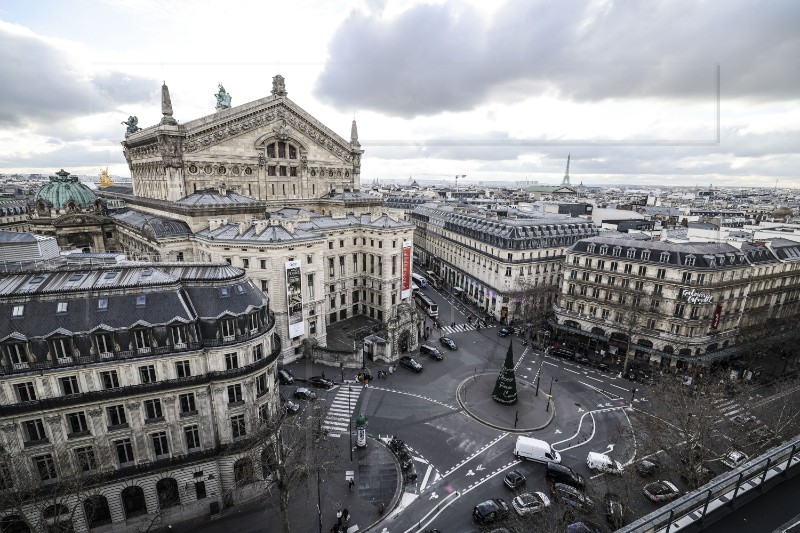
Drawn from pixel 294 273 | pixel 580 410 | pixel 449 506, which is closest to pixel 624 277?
pixel 580 410

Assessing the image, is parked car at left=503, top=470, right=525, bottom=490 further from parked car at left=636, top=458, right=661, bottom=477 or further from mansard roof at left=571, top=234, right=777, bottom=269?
mansard roof at left=571, top=234, right=777, bottom=269

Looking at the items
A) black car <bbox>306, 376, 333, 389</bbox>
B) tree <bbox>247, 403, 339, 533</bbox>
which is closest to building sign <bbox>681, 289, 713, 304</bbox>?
black car <bbox>306, 376, 333, 389</bbox>

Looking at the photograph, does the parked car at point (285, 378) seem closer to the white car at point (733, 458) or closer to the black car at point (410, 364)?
the black car at point (410, 364)

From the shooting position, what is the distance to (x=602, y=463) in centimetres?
4169

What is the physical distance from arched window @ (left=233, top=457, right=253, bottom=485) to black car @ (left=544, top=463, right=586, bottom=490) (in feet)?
96.1

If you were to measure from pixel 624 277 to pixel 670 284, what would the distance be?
255 inches

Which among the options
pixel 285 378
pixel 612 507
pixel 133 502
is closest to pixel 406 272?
pixel 285 378

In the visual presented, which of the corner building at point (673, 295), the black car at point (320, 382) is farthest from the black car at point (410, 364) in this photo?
the corner building at point (673, 295)

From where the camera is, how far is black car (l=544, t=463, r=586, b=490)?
130ft

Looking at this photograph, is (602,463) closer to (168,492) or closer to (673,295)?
(673,295)

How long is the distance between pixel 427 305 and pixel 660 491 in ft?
180

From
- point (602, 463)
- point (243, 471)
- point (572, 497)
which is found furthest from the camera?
point (602, 463)

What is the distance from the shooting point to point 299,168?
85812 millimetres

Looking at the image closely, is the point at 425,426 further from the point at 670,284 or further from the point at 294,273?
the point at 670,284
